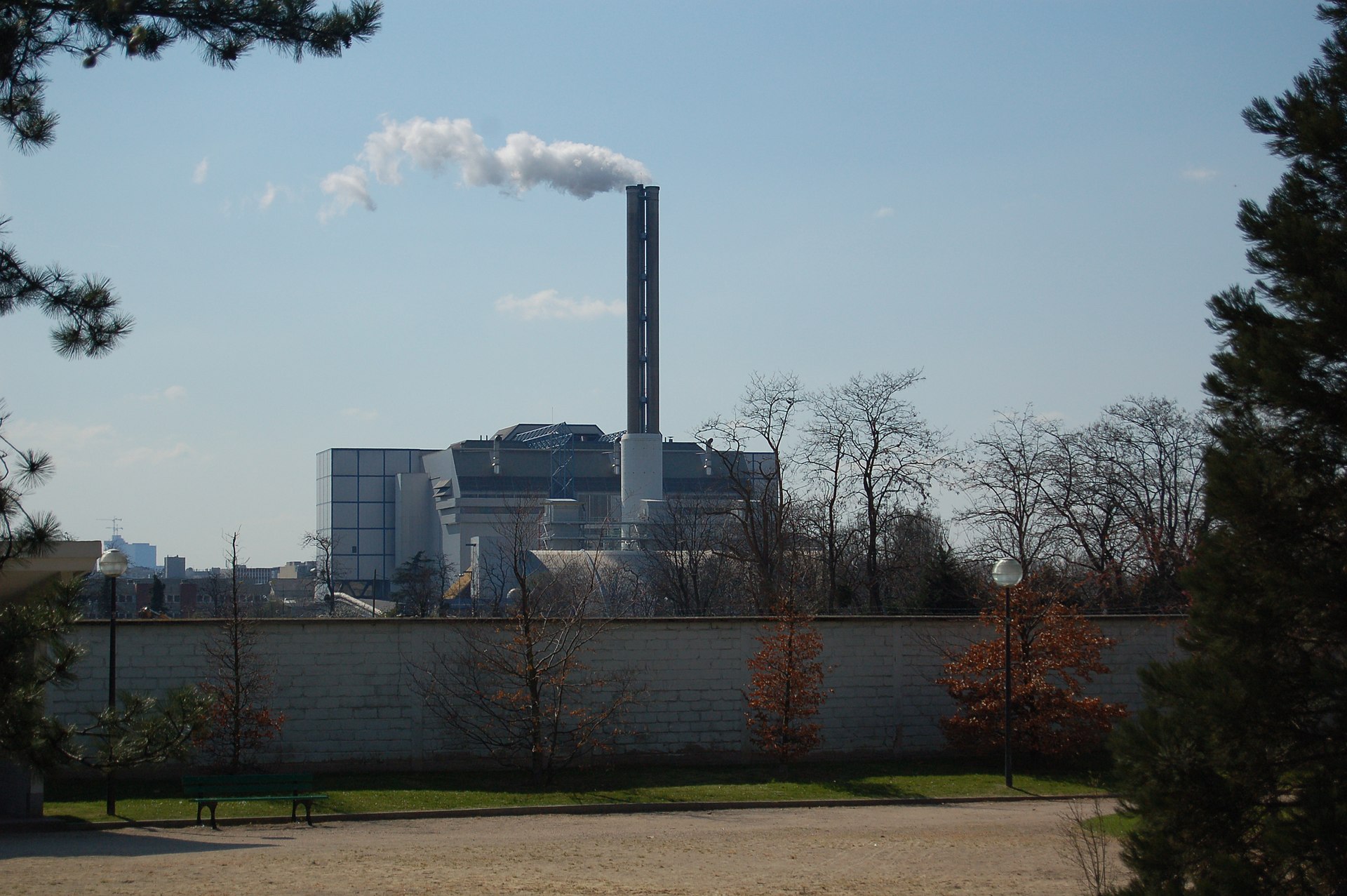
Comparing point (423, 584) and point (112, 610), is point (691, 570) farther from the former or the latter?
point (112, 610)

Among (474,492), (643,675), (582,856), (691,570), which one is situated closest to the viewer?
(582,856)

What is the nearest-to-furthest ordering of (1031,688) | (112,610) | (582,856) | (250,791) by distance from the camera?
1. (582,856)
2. (250,791)
3. (112,610)
4. (1031,688)

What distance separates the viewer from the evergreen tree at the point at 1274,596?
23.0 ft

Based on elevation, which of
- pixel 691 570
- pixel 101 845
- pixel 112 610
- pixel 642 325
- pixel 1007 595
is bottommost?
pixel 101 845

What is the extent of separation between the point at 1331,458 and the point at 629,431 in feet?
198

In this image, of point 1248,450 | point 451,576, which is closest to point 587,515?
point 451,576

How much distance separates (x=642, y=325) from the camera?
212 feet

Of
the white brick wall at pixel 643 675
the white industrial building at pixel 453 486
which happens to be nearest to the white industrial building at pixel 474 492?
the white industrial building at pixel 453 486

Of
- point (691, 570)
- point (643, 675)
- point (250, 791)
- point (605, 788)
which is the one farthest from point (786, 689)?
A: point (691, 570)

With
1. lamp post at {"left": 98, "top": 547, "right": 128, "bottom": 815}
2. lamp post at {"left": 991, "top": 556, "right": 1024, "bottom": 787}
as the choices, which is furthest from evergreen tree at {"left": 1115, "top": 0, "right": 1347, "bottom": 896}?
lamp post at {"left": 98, "top": 547, "right": 128, "bottom": 815}

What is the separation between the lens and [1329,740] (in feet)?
23.0

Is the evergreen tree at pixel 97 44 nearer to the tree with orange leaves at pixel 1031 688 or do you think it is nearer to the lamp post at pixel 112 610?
the lamp post at pixel 112 610

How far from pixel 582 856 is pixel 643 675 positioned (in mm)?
7436

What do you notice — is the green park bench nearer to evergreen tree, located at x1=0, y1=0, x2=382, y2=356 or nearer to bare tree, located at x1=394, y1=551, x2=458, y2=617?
evergreen tree, located at x1=0, y1=0, x2=382, y2=356
